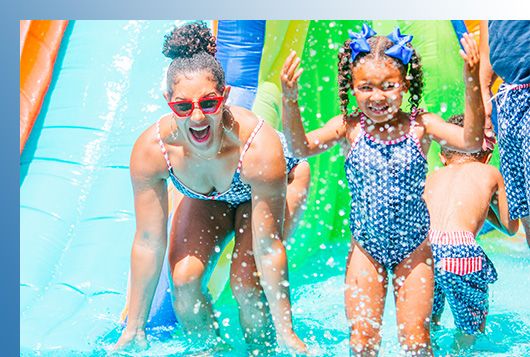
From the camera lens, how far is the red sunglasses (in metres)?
3.05

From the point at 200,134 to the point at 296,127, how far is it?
0.32m

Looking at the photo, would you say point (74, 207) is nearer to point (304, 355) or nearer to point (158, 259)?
point (158, 259)

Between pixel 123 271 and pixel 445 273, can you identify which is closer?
pixel 445 273

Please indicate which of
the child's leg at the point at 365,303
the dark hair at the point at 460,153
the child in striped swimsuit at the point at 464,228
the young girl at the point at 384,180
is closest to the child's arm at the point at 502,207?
the child in striped swimsuit at the point at 464,228

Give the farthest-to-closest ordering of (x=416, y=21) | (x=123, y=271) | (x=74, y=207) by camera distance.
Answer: (x=416, y=21), (x=74, y=207), (x=123, y=271)

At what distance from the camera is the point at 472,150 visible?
10.1 feet

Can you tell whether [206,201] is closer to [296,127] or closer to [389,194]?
[296,127]

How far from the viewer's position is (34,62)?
5.08 meters

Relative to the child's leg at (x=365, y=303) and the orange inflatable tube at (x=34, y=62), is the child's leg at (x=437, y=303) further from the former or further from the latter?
the orange inflatable tube at (x=34, y=62)

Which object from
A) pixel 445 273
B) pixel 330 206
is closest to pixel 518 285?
pixel 330 206

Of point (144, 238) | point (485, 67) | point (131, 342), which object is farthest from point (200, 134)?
point (485, 67)

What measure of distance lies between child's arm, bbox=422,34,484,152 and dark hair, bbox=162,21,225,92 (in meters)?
0.74

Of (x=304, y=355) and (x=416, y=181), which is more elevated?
(x=416, y=181)

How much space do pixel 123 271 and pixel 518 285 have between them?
199 cm
